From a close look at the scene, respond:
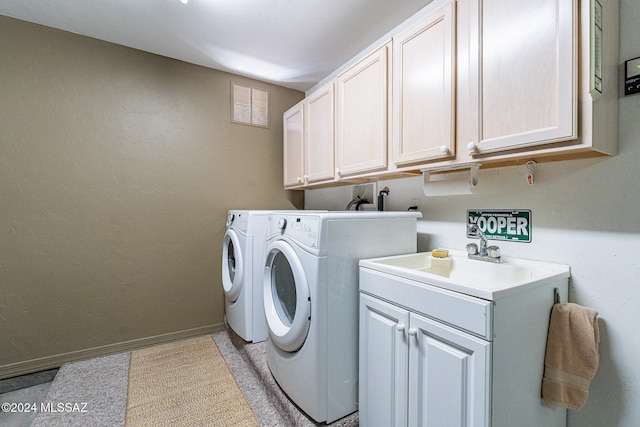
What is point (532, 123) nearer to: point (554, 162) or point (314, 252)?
point (554, 162)

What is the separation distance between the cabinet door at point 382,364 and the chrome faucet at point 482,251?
0.60 meters

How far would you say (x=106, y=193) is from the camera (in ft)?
7.41

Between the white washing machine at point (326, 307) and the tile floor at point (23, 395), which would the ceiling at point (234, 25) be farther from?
the tile floor at point (23, 395)

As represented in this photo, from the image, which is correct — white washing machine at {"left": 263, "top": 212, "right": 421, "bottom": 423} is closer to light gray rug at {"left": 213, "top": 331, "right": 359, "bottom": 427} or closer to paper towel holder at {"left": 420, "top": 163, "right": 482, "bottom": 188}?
light gray rug at {"left": 213, "top": 331, "right": 359, "bottom": 427}

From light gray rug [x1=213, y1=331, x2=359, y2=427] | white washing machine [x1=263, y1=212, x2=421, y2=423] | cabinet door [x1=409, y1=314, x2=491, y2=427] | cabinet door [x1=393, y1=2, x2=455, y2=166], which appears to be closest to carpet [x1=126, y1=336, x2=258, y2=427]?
light gray rug [x1=213, y1=331, x2=359, y2=427]

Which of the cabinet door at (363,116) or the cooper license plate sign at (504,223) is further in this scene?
the cabinet door at (363,116)

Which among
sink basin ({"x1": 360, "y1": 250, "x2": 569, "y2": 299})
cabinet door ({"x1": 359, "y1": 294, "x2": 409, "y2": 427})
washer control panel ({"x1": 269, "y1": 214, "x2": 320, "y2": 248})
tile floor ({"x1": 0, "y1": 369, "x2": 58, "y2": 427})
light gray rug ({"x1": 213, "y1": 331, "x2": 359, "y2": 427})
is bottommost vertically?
tile floor ({"x1": 0, "y1": 369, "x2": 58, "y2": 427})

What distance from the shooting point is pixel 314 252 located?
1348 millimetres

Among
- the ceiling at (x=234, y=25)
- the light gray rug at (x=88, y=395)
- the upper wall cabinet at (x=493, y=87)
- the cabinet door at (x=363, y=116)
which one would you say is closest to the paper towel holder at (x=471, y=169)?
the upper wall cabinet at (x=493, y=87)

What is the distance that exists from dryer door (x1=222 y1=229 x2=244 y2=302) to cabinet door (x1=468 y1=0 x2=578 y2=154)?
68.2 inches

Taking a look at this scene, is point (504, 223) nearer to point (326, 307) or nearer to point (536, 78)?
point (536, 78)

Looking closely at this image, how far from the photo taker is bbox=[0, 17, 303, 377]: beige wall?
199cm

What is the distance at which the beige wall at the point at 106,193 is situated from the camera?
199 cm

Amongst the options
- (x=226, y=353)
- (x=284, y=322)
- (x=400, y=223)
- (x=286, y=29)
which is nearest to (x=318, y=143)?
(x=286, y=29)
